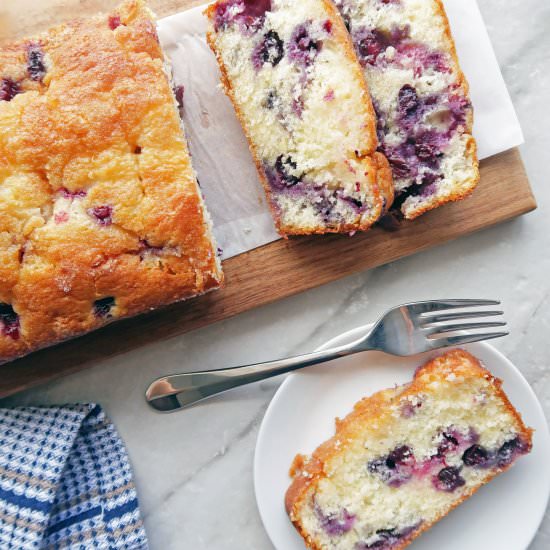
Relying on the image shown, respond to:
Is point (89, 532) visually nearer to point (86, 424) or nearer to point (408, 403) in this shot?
point (86, 424)

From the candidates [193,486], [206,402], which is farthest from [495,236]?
[193,486]

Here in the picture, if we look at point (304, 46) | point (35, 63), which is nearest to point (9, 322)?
point (35, 63)

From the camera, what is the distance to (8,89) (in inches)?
104

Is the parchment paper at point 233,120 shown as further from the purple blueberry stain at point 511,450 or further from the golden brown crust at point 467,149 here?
the purple blueberry stain at point 511,450

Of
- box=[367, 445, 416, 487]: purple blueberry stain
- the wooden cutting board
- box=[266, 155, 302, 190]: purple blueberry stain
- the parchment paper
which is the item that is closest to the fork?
the wooden cutting board

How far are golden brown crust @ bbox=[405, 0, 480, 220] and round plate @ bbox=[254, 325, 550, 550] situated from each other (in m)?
0.59

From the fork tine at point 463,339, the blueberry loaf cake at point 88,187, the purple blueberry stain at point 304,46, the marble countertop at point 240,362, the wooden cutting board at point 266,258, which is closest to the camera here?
the blueberry loaf cake at point 88,187

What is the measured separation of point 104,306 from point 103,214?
0.36m

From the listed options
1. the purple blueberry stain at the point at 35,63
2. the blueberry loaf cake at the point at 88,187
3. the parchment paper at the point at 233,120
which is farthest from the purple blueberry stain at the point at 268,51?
the purple blueberry stain at the point at 35,63

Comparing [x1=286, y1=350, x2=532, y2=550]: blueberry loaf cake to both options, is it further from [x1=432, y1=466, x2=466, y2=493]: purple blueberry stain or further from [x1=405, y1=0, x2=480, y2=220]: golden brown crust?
[x1=405, y1=0, x2=480, y2=220]: golden brown crust

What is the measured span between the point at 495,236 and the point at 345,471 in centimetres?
131

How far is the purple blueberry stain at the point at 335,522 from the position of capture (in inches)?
111

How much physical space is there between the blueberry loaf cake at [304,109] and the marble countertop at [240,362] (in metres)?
0.47

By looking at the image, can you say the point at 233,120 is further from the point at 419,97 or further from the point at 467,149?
the point at 467,149
